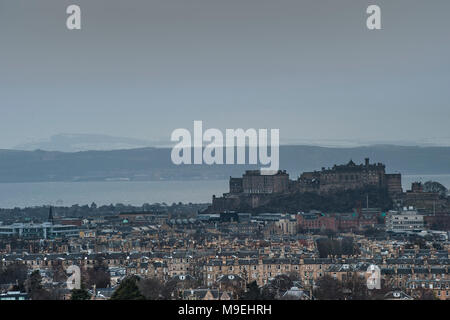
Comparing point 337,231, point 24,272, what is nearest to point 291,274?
point 24,272

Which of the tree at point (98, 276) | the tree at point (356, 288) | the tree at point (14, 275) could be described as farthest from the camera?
the tree at point (14, 275)

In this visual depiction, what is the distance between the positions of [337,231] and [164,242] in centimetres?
1995

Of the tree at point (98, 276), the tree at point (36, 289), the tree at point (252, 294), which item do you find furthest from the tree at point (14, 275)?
the tree at point (252, 294)

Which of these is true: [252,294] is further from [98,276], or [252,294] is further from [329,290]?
[98,276]

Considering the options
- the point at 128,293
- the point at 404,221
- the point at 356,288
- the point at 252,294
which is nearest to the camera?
the point at 128,293

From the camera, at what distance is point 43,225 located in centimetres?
7288

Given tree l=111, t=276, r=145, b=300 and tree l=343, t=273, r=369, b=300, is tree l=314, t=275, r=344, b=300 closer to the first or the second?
tree l=343, t=273, r=369, b=300

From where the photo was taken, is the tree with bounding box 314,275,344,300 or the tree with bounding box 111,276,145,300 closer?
the tree with bounding box 111,276,145,300

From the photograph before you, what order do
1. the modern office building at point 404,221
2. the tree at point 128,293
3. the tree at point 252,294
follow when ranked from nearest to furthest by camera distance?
the tree at point 128,293 < the tree at point 252,294 < the modern office building at point 404,221

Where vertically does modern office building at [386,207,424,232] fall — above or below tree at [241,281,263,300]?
above

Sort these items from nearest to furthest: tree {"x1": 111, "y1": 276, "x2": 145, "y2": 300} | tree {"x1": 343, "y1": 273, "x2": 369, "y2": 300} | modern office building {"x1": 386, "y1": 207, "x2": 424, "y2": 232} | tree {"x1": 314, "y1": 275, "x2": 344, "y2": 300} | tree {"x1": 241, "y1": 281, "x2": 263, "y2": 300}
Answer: tree {"x1": 111, "y1": 276, "x2": 145, "y2": 300} < tree {"x1": 241, "y1": 281, "x2": 263, "y2": 300} < tree {"x1": 343, "y1": 273, "x2": 369, "y2": 300} < tree {"x1": 314, "y1": 275, "x2": 344, "y2": 300} < modern office building {"x1": 386, "y1": 207, "x2": 424, "y2": 232}

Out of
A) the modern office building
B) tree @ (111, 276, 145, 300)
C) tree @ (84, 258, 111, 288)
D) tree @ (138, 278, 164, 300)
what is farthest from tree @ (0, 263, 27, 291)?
the modern office building

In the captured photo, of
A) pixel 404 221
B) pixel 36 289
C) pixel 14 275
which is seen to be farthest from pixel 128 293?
pixel 404 221

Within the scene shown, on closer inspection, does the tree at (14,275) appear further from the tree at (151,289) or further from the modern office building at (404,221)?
the modern office building at (404,221)
